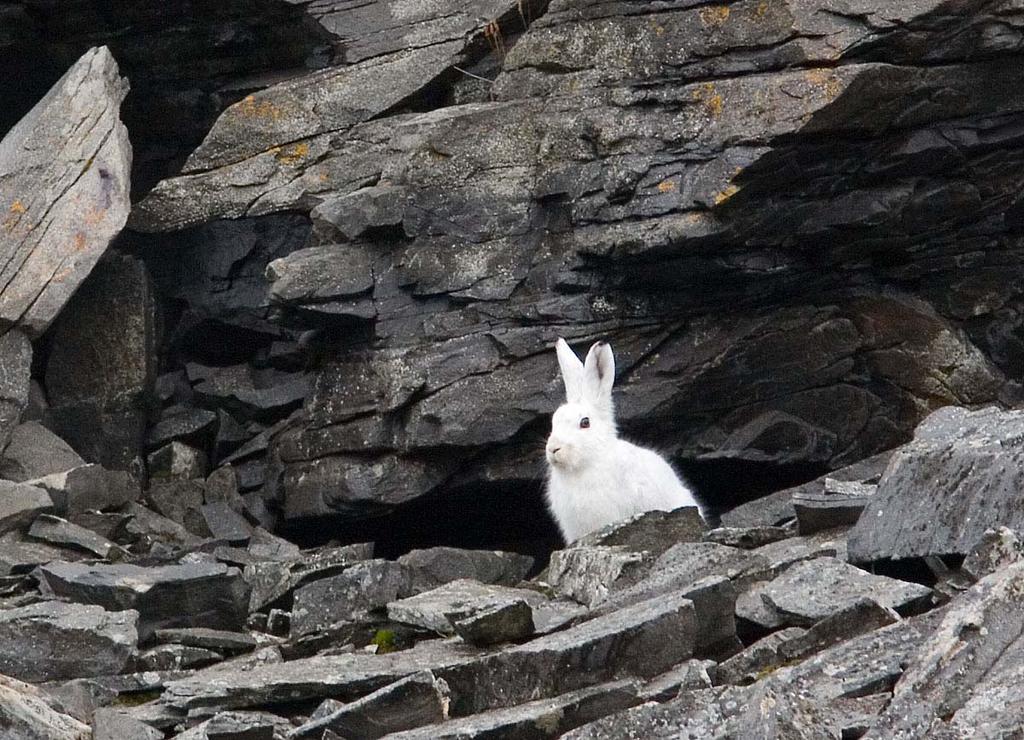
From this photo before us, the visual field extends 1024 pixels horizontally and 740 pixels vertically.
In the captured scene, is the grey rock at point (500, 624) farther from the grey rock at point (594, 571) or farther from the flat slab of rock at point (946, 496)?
the flat slab of rock at point (946, 496)

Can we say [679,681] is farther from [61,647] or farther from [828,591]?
[61,647]

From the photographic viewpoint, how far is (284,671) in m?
10.3

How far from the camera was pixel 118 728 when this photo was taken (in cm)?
945

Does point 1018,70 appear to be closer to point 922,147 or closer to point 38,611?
point 922,147

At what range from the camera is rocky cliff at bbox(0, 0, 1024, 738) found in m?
17.1

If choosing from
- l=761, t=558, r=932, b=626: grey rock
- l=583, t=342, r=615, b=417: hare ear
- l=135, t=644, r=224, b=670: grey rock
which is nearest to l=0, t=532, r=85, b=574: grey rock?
l=135, t=644, r=224, b=670: grey rock

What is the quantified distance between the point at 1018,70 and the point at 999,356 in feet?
11.1

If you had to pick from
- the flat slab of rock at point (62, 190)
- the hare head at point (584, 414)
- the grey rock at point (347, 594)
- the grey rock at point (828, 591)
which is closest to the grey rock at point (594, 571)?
the grey rock at point (347, 594)

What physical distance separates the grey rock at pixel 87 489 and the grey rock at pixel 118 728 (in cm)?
780

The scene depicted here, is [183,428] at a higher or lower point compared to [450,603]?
higher

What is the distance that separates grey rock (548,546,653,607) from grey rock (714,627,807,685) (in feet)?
8.04

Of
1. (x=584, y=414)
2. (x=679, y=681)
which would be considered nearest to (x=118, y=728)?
(x=679, y=681)

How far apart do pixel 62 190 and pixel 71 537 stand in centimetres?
455

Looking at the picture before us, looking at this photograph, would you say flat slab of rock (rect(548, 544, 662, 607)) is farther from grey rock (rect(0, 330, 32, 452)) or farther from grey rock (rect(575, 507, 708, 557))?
grey rock (rect(0, 330, 32, 452))
